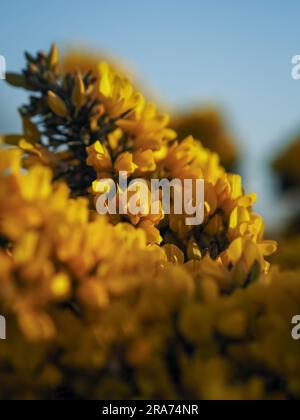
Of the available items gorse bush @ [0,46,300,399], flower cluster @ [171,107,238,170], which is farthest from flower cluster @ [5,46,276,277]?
flower cluster @ [171,107,238,170]

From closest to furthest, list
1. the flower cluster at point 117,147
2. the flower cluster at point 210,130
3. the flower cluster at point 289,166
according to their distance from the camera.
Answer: the flower cluster at point 117,147 < the flower cluster at point 210,130 < the flower cluster at point 289,166

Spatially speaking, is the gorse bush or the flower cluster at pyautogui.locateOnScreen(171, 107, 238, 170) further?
the flower cluster at pyautogui.locateOnScreen(171, 107, 238, 170)

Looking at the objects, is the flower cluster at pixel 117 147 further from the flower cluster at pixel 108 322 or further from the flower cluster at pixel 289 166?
the flower cluster at pixel 289 166

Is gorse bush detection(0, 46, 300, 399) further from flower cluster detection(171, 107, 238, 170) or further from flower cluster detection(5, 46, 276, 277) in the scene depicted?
flower cluster detection(171, 107, 238, 170)

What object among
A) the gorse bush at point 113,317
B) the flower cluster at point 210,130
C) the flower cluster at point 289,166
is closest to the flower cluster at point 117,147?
the gorse bush at point 113,317

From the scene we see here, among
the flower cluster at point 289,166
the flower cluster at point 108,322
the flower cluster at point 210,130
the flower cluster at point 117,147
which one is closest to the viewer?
the flower cluster at point 108,322

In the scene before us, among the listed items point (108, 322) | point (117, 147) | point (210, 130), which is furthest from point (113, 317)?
point (210, 130)

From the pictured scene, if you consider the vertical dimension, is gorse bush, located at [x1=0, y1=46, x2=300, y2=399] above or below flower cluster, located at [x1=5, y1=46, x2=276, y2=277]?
below

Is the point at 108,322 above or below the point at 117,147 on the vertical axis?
below

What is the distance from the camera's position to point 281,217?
14.5 ft

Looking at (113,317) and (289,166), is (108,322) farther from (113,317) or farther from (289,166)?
(289,166)

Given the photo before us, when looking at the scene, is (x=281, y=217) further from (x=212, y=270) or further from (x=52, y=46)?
(x=212, y=270)

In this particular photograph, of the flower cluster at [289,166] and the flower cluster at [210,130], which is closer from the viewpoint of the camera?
the flower cluster at [210,130]
